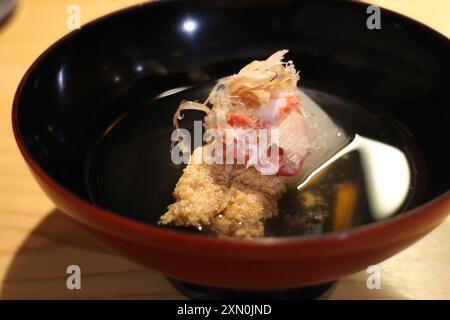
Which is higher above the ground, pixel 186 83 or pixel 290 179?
pixel 186 83

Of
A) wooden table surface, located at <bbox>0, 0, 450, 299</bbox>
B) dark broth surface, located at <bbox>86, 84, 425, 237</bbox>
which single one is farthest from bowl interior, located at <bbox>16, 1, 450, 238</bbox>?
wooden table surface, located at <bbox>0, 0, 450, 299</bbox>

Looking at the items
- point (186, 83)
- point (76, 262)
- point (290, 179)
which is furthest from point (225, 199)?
point (186, 83)

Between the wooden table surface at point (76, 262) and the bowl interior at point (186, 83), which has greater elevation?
the bowl interior at point (186, 83)

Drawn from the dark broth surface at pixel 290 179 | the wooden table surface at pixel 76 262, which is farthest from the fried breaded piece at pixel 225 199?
the wooden table surface at pixel 76 262

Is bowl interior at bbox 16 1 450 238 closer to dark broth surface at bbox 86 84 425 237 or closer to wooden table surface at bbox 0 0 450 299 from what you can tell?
dark broth surface at bbox 86 84 425 237

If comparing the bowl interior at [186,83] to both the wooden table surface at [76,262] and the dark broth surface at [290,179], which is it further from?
the wooden table surface at [76,262]

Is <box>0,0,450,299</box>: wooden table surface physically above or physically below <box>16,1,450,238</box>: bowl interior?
below

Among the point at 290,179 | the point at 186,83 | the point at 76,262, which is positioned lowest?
the point at 76,262

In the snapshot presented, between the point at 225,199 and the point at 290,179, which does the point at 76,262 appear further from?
the point at 290,179
